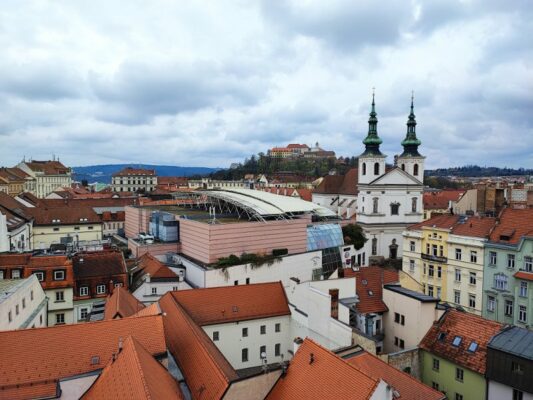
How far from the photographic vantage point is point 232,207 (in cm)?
6038

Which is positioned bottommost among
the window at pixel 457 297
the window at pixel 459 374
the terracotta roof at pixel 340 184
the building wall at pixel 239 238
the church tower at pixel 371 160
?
the window at pixel 457 297

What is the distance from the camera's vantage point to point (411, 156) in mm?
76188

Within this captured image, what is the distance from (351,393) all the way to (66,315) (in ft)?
83.7

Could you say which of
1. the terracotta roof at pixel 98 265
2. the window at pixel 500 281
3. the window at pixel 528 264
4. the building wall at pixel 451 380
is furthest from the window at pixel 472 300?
the terracotta roof at pixel 98 265

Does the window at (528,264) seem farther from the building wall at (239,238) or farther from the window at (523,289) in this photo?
the building wall at (239,238)

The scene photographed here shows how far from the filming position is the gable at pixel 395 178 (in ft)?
233

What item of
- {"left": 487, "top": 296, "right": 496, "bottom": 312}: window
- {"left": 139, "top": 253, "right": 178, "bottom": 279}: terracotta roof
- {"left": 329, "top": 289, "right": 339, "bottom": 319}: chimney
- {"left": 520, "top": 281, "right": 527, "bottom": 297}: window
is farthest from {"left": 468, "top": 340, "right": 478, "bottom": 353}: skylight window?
{"left": 139, "top": 253, "right": 178, "bottom": 279}: terracotta roof

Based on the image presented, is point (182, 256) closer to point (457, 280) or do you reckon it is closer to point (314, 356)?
point (457, 280)

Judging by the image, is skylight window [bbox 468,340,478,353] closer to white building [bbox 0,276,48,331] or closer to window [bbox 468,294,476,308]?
window [bbox 468,294,476,308]

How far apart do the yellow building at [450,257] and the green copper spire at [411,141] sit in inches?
1217

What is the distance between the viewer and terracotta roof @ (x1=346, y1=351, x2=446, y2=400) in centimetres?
1912

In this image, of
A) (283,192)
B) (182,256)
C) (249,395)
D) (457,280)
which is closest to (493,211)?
(457,280)

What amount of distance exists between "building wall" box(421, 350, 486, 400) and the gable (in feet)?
155

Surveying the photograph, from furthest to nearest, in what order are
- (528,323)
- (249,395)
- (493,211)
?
(493,211) → (528,323) → (249,395)
